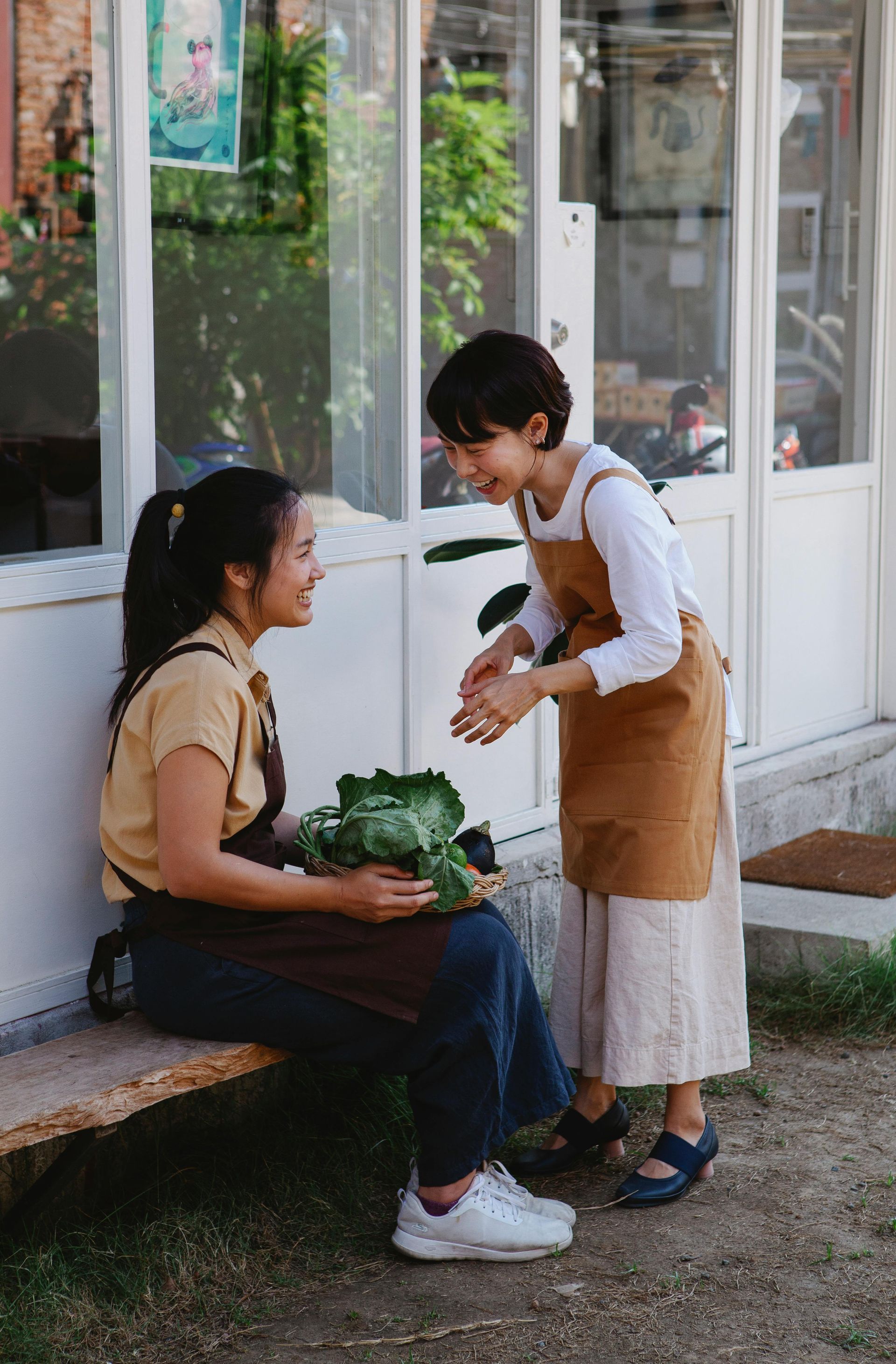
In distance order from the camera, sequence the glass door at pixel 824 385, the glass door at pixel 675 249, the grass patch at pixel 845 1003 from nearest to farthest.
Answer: the grass patch at pixel 845 1003
the glass door at pixel 675 249
the glass door at pixel 824 385

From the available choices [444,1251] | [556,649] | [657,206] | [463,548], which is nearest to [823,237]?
[657,206]

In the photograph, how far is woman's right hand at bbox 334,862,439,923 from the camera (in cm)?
255

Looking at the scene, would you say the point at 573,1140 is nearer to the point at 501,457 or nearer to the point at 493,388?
the point at 501,457

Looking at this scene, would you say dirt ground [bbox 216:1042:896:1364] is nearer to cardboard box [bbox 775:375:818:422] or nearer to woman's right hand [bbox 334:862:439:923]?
woman's right hand [bbox 334:862:439:923]

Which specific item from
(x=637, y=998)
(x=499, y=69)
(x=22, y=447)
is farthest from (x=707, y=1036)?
(x=499, y=69)

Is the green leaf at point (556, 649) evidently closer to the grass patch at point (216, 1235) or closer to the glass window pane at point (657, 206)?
the grass patch at point (216, 1235)

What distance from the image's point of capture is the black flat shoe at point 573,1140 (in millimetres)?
3090

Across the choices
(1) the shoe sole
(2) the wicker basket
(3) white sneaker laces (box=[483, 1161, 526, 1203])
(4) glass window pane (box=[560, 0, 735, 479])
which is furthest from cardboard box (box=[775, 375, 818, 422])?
(1) the shoe sole

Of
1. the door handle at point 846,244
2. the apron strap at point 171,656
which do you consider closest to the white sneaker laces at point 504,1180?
the apron strap at point 171,656

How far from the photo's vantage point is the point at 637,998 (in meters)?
2.91

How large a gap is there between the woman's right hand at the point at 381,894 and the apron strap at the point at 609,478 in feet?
2.46

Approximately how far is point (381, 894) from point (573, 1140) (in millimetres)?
930

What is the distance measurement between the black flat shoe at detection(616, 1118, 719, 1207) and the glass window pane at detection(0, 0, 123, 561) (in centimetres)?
171

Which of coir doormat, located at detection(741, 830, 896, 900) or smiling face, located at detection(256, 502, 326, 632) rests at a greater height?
smiling face, located at detection(256, 502, 326, 632)
